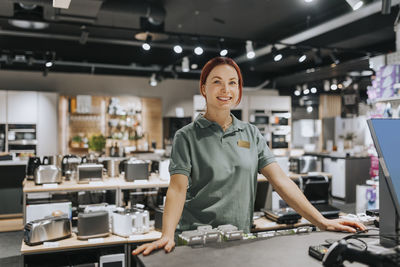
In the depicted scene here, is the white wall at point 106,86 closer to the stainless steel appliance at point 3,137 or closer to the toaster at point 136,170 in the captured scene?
→ the stainless steel appliance at point 3,137

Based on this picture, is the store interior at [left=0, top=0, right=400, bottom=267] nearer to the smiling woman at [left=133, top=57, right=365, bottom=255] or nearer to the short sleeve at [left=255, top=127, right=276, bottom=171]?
the smiling woman at [left=133, top=57, right=365, bottom=255]

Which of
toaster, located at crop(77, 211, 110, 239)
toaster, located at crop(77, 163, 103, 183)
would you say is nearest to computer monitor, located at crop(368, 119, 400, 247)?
toaster, located at crop(77, 211, 110, 239)

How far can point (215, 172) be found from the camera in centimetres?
163

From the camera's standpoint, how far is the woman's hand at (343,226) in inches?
56.0

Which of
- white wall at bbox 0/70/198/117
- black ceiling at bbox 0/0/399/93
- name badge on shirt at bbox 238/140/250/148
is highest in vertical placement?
black ceiling at bbox 0/0/399/93

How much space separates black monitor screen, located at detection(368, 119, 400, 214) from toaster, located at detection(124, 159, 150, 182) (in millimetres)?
2917

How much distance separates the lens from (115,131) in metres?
9.27

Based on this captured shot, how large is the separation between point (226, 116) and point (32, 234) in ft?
6.83

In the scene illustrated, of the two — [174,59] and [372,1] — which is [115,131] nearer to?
[174,59]

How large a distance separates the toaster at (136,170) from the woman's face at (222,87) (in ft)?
7.54

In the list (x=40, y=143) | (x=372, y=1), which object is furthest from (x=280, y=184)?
(x=40, y=143)

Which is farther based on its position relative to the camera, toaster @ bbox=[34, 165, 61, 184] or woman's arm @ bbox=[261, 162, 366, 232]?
toaster @ bbox=[34, 165, 61, 184]

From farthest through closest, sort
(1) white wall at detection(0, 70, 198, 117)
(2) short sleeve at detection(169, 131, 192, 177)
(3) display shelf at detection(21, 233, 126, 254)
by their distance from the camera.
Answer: (1) white wall at detection(0, 70, 198, 117) < (3) display shelf at detection(21, 233, 126, 254) < (2) short sleeve at detection(169, 131, 192, 177)

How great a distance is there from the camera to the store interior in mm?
1392
